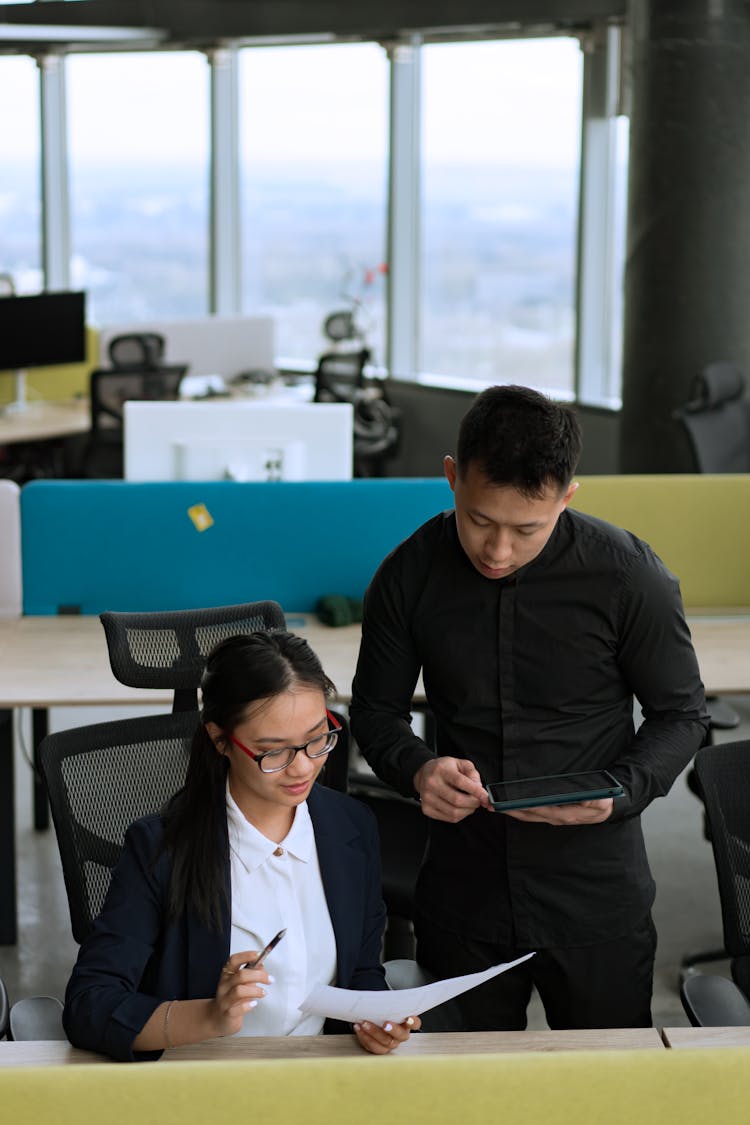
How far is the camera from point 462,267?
8.50 meters

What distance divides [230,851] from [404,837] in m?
1.06

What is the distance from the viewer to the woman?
1747 millimetres

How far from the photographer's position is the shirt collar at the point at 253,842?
5.89ft

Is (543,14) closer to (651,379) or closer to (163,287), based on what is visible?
(651,379)

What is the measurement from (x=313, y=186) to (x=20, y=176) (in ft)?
6.88

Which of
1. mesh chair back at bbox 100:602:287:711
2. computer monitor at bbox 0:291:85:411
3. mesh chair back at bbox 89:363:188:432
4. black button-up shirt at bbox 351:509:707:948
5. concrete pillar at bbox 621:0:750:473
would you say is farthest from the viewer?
computer monitor at bbox 0:291:85:411

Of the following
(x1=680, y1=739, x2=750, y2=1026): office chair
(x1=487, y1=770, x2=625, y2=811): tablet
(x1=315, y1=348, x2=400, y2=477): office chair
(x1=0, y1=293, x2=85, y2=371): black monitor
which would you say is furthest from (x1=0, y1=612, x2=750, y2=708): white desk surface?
(x1=0, y1=293, x2=85, y2=371): black monitor

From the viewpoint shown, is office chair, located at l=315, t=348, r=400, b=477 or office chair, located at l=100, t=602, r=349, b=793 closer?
office chair, located at l=100, t=602, r=349, b=793

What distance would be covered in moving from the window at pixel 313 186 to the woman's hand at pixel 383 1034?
725 cm

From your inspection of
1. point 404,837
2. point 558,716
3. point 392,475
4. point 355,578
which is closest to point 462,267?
point 392,475

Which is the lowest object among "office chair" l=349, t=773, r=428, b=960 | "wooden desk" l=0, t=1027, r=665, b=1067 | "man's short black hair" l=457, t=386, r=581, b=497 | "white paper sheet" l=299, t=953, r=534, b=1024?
"office chair" l=349, t=773, r=428, b=960

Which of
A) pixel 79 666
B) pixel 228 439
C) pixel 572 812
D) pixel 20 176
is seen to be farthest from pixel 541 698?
pixel 20 176

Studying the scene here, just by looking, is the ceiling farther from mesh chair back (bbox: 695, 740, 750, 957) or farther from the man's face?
the man's face

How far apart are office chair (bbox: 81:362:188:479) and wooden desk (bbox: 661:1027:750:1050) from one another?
5476 millimetres
